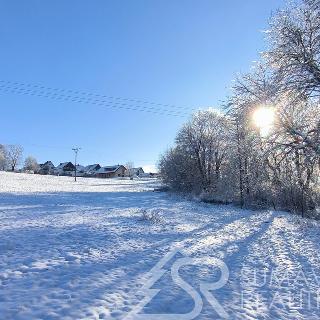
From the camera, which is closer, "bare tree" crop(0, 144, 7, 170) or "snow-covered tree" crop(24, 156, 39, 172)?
"bare tree" crop(0, 144, 7, 170)

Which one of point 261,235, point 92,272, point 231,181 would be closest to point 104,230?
point 92,272

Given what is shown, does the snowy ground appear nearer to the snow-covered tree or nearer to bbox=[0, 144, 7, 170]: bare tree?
bbox=[0, 144, 7, 170]: bare tree

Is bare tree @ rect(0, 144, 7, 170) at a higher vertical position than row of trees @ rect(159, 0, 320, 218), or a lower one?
higher

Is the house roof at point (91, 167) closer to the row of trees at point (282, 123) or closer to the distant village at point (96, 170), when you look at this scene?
the distant village at point (96, 170)

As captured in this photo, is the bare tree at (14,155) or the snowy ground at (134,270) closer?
the snowy ground at (134,270)

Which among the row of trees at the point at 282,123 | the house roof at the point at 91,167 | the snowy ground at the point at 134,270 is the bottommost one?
the snowy ground at the point at 134,270

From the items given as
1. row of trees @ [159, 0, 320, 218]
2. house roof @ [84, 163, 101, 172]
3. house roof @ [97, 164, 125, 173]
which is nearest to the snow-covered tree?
Result: house roof @ [84, 163, 101, 172]

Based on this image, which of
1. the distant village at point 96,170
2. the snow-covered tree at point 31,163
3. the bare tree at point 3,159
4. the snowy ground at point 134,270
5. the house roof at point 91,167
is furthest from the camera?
the house roof at point 91,167

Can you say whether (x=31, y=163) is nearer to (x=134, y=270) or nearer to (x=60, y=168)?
(x=60, y=168)

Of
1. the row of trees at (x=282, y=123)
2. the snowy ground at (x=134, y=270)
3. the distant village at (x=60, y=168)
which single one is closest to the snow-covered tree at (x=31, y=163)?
the distant village at (x=60, y=168)

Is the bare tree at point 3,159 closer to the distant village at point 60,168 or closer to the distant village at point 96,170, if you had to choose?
the distant village at point 60,168

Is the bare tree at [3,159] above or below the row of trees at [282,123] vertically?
above

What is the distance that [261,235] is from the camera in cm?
1723

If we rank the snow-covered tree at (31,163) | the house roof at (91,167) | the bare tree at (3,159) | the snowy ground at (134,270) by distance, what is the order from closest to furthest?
the snowy ground at (134,270) < the bare tree at (3,159) < the snow-covered tree at (31,163) < the house roof at (91,167)
